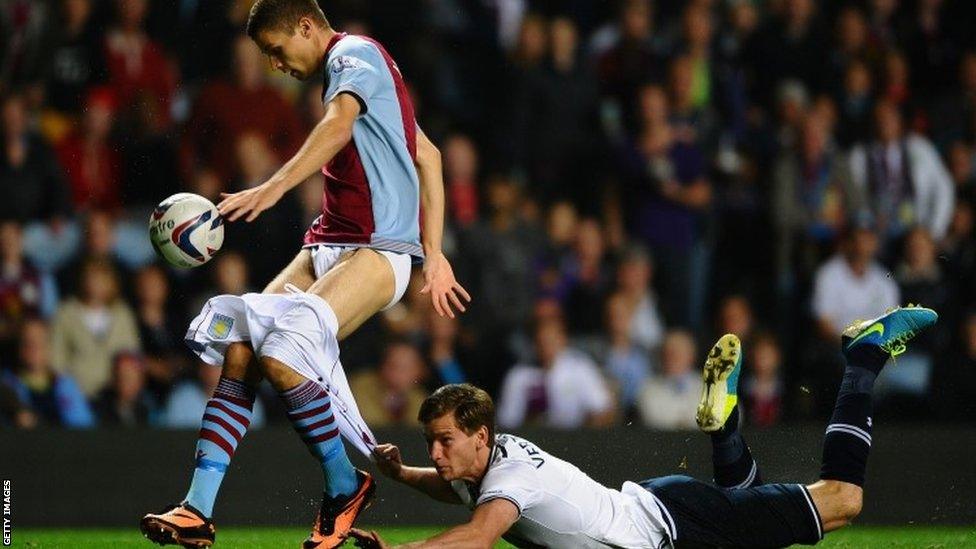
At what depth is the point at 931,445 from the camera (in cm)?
891

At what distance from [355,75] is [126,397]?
4139 mm

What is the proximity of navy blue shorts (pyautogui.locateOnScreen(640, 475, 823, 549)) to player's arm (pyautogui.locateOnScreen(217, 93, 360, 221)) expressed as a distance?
166cm

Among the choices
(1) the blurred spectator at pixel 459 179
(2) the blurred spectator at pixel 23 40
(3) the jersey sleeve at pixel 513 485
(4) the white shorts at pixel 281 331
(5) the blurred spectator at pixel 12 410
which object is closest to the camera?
(3) the jersey sleeve at pixel 513 485

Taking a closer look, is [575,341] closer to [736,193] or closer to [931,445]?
[736,193]

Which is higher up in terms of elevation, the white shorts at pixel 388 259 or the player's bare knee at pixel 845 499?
the white shorts at pixel 388 259

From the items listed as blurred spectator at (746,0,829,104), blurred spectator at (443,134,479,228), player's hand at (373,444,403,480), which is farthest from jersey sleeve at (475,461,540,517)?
blurred spectator at (746,0,829,104)

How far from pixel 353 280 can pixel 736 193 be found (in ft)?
18.0

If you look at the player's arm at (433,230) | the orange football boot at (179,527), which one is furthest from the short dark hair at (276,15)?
the orange football boot at (179,527)

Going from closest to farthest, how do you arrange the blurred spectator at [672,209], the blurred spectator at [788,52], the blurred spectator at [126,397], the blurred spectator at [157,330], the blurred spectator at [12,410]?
the blurred spectator at [12,410]
the blurred spectator at [126,397]
the blurred spectator at [157,330]
the blurred spectator at [672,209]
the blurred spectator at [788,52]

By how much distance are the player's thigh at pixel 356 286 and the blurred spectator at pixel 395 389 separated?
372 cm

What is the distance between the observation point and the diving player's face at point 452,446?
18.2ft

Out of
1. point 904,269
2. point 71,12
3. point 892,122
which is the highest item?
point 71,12

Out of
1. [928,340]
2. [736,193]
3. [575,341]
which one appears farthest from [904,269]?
[575,341]

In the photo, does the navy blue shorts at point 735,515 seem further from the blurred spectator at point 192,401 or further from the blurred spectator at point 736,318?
the blurred spectator at point 736,318
